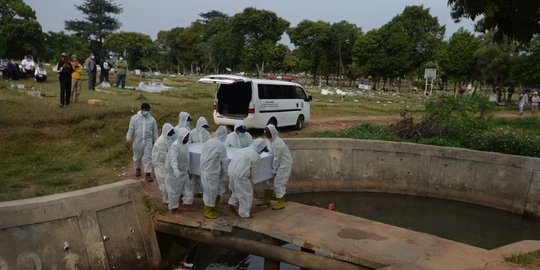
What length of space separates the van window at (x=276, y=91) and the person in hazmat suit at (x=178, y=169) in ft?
21.8

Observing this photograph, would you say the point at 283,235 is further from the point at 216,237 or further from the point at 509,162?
the point at 509,162

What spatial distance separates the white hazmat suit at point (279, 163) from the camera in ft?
26.6

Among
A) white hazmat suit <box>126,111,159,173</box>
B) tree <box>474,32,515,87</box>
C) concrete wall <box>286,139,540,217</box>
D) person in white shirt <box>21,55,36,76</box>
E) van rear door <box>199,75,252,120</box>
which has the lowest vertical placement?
concrete wall <box>286,139,540,217</box>

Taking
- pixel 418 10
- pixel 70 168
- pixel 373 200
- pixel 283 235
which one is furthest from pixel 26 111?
pixel 418 10

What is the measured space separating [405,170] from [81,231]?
33.3 ft

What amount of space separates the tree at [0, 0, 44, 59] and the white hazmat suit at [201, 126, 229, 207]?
45402 mm

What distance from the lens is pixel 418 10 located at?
51.7 meters

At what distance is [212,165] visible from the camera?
24.3 feet

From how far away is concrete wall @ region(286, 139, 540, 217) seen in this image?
12406 millimetres

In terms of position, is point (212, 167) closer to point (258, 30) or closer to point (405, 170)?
point (405, 170)

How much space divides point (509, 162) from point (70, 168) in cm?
1202

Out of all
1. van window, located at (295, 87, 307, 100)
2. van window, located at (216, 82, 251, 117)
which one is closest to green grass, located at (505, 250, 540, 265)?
van window, located at (216, 82, 251, 117)

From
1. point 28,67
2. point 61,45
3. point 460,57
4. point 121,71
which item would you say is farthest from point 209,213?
point 61,45

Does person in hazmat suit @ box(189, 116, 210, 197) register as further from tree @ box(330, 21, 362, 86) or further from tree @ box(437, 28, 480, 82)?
tree @ box(330, 21, 362, 86)
